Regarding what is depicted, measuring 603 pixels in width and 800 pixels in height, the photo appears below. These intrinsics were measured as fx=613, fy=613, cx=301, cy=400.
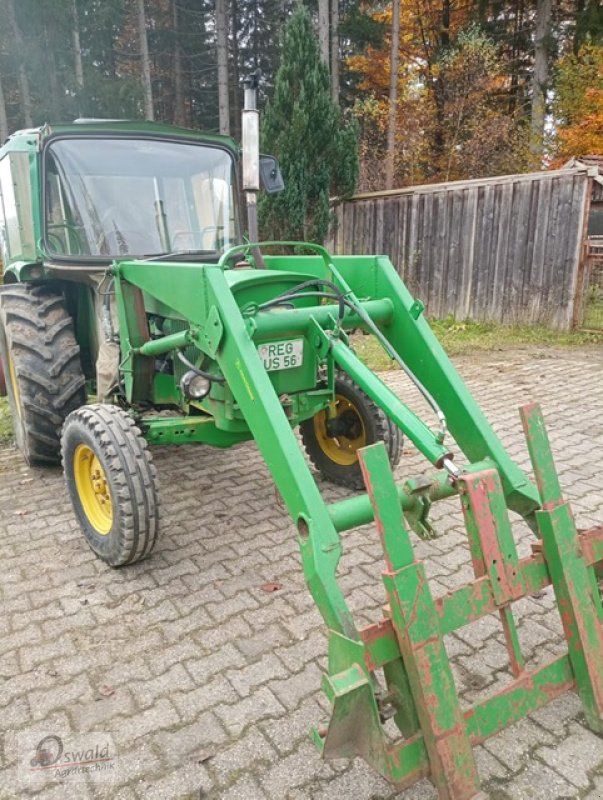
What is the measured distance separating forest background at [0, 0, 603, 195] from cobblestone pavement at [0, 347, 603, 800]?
33.9 ft

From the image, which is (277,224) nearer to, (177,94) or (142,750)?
(142,750)

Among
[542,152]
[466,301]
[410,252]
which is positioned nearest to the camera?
[466,301]

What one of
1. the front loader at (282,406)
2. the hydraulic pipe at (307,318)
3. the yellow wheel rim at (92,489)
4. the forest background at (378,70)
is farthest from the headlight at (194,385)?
the forest background at (378,70)

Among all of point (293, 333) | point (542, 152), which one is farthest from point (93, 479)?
point (542, 152)

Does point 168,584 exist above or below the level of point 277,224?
below

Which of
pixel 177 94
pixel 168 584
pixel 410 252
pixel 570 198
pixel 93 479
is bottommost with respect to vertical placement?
pixel 168 584

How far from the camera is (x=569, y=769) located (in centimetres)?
197

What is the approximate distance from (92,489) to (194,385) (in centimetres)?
88

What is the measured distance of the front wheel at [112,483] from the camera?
2.94 metres

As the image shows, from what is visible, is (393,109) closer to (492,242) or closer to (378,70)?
(378,70)

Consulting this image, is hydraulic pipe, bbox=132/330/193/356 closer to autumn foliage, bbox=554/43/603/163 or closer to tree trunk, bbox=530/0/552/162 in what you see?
autumn foliage, bbox=554/43/603/163

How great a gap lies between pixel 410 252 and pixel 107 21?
16.8 meters

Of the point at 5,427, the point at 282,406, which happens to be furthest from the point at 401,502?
the point at 5,427

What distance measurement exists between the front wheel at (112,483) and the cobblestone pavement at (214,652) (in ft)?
0.63
